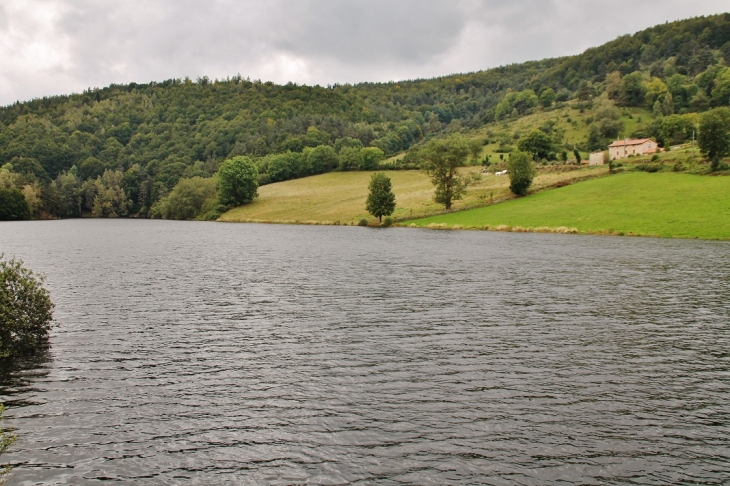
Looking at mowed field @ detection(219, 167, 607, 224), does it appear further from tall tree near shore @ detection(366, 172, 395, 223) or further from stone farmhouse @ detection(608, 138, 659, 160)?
stone farmhouse @ detection(608, 138, 659, 160)

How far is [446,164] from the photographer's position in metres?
112

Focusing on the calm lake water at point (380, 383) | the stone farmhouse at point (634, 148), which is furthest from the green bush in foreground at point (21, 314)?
the stone farmhouse at point (634, 148)

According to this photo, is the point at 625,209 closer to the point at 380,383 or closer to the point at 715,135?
the point at 715,135

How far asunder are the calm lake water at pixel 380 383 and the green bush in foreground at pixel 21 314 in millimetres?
1067

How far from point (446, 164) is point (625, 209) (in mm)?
38540

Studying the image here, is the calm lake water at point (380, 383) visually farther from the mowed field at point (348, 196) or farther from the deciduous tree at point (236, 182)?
the deciduous tree at point (236, 182)

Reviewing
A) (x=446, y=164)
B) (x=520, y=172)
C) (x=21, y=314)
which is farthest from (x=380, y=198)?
(x=21, y=314)

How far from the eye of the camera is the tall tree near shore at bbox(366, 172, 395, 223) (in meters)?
106

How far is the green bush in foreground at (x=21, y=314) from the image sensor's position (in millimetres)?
22469

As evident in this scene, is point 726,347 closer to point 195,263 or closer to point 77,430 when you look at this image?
point 77,430

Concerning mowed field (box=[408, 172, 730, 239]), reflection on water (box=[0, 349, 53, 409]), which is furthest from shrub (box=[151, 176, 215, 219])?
reflection on water (box=[0, 349, 53, 409])

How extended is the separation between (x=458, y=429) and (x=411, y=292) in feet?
72.3

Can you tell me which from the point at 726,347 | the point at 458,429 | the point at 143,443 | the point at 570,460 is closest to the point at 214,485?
the point at 143,443

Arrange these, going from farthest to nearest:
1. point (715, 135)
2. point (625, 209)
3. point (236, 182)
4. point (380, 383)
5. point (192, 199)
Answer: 1. point (192, 199)
2. point (236, 182)
3. point (715, 135)
4. point (625, 209)
5. point (380, 383)
